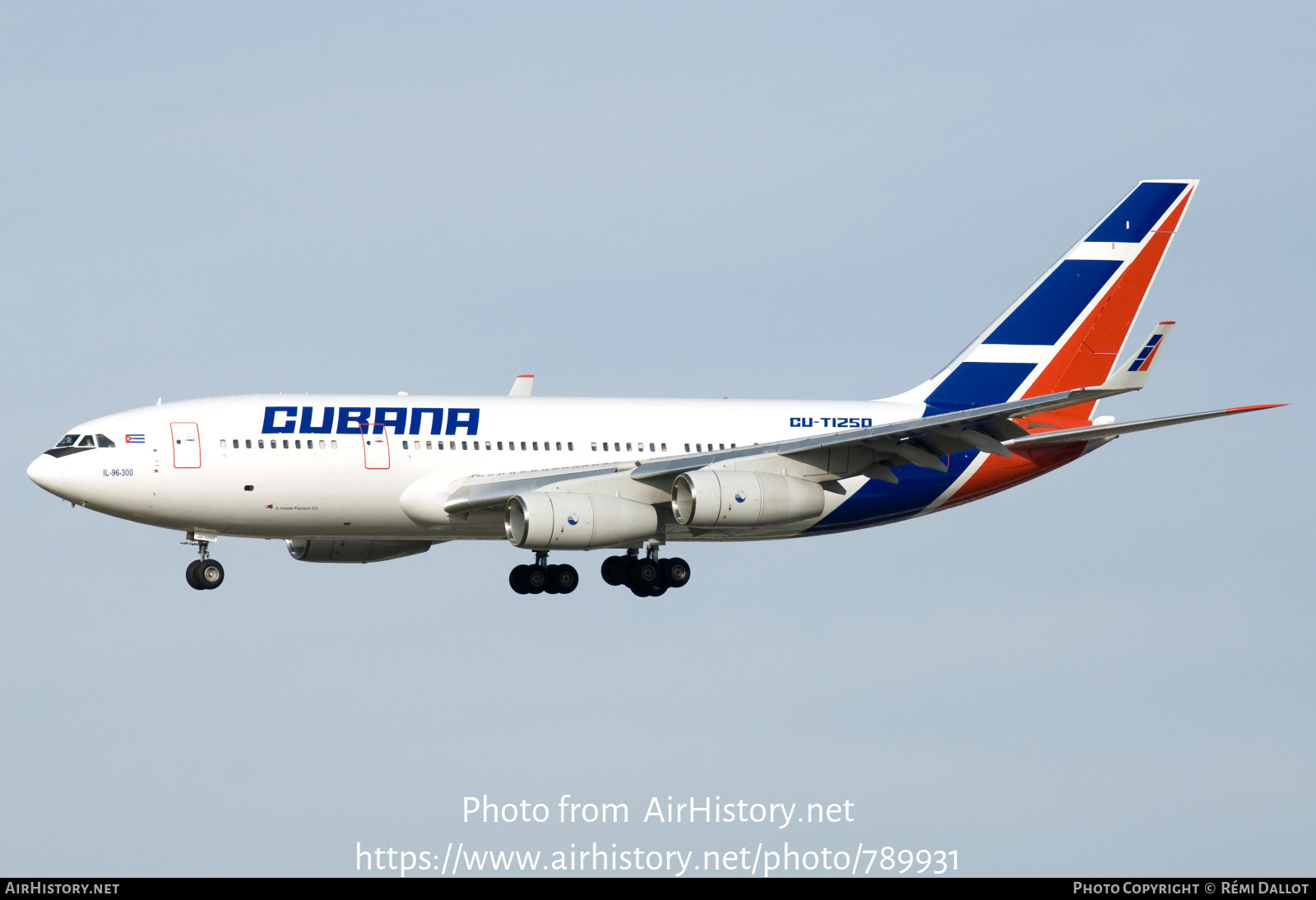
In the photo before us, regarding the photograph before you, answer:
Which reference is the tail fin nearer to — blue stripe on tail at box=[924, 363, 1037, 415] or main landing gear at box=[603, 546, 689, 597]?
blue stripe on tail at box=[924, 363, 1037, 415]

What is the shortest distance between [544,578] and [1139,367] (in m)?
16.6

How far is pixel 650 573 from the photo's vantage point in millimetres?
47531

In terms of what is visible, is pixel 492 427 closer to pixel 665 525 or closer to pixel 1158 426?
pixel 665 525

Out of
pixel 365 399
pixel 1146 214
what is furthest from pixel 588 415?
pixel 1146 214

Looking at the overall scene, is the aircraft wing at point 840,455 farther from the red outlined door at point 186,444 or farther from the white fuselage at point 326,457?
the red outlined door at point 186,444

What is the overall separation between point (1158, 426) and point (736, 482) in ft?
34.9

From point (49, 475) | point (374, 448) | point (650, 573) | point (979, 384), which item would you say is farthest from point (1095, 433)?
point (49, 475)

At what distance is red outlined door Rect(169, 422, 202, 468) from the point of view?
4234 cm

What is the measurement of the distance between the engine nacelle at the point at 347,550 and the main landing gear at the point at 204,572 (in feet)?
14.0

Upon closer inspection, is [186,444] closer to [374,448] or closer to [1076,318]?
[374,448]

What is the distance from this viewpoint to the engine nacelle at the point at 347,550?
4897 cm

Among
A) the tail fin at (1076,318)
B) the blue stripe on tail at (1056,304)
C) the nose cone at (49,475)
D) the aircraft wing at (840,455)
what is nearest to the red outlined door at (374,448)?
the aircraft wing at (840,455)

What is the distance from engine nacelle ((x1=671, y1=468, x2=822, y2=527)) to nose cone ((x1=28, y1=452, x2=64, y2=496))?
48.2ft

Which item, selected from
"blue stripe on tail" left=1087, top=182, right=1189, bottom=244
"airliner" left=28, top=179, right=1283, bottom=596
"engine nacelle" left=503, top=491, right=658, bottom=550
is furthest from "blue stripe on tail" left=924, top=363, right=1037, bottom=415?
"engine nacelle" left=503, top=491, right=658, bottom=550
